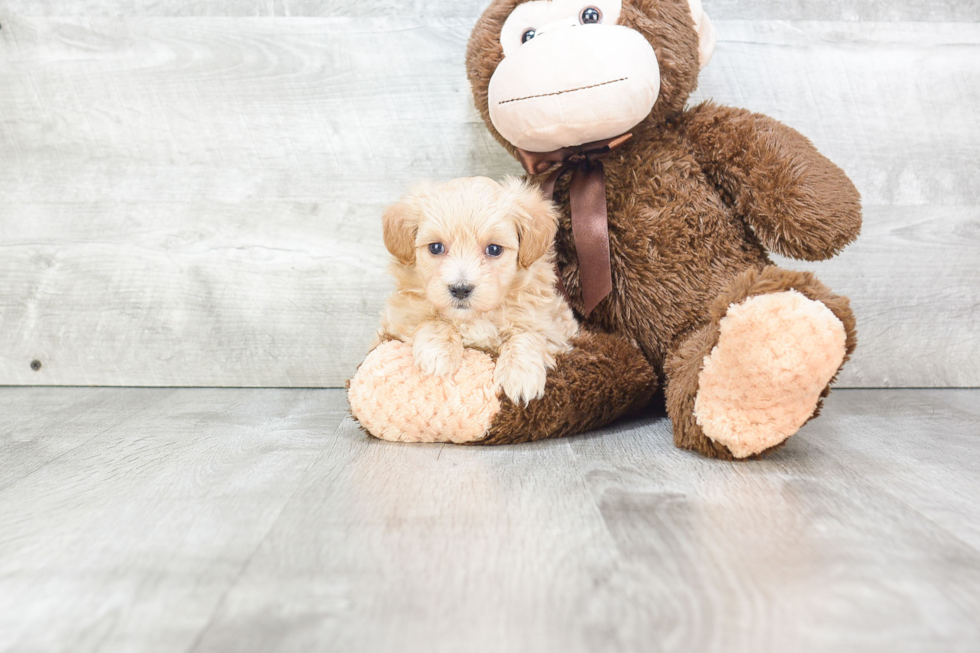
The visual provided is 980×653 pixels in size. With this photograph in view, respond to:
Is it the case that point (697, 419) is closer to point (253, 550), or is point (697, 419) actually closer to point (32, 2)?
point (253, 550)

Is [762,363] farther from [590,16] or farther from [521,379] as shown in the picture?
[590,16]

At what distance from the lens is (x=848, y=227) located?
0.95m

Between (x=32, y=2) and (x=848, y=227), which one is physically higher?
(x=32, y=2)

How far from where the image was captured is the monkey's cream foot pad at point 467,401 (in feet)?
3.03

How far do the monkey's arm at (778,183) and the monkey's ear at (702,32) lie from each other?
9 centimetres

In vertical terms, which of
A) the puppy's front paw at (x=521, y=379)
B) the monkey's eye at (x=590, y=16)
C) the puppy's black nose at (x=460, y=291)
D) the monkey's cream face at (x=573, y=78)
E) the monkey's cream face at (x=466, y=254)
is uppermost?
the monkey's eye at (x=590, y=16)

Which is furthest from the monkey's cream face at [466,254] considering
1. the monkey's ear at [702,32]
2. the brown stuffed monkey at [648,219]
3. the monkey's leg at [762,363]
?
the monkey's ear at [702,32]

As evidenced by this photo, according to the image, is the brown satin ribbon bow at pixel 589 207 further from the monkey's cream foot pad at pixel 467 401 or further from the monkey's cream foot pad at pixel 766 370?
the monkey's cream foot pad at pixel 766 370

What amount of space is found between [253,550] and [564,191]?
2.26ft

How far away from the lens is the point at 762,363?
2.60ft

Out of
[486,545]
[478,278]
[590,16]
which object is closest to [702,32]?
[590,16]

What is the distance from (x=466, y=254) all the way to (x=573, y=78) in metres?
0.27

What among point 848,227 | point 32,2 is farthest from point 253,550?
point 32,2

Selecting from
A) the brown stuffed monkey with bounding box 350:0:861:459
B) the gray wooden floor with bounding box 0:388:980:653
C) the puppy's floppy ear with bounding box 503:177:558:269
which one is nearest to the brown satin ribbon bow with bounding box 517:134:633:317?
the brown stuffed monkey with bounding box 350:0:861:459
